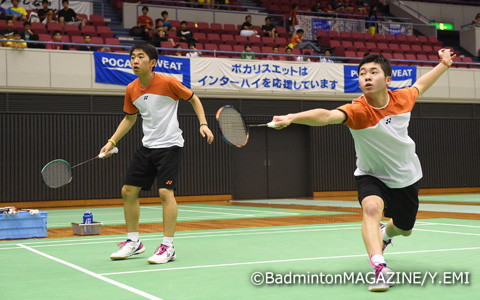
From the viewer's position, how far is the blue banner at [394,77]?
20.9m

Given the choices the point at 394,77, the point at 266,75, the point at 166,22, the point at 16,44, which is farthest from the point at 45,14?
the point at 394,77

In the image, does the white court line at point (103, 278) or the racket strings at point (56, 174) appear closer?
the white court line at point (103, 278)

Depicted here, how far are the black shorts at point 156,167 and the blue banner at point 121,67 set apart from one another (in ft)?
37.8

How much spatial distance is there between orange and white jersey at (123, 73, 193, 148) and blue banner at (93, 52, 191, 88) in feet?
37.4

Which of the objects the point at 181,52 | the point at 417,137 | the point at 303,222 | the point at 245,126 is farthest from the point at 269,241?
the point at 417,137

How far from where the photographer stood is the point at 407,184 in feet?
16.6

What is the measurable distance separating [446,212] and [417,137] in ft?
33.9

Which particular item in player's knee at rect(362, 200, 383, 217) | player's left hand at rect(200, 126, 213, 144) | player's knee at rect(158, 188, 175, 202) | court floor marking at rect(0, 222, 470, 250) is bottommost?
court floor marking at rect(0, 222, 470, 250)

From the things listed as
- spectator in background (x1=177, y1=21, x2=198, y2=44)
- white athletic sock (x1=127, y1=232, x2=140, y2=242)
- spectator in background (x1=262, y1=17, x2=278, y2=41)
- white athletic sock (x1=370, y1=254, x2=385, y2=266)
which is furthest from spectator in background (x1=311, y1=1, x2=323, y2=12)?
white athletic sock (x1=370, y1=254, x2=385, y2=266)

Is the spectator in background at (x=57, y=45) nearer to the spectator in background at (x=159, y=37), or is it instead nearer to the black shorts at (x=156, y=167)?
the spectator in background at (x=159, y=37)

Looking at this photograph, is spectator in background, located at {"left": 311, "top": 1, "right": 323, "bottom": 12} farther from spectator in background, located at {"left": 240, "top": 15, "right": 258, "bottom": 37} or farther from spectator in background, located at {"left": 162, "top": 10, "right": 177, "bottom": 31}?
spectator in background, located at {"left": 162, "top": 10, "right": 177, "bottom": 31}

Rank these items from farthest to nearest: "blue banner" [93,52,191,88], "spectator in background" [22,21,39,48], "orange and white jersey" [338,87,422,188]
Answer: "blue banner" [93,52,191,88]
"spectator in background" [22,21,39,48]
"orange and white jersey" [338,87,422,188]

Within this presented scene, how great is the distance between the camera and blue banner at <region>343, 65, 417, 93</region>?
20.9 metres

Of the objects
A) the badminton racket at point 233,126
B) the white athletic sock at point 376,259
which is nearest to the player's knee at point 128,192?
the badminton racket at point 233,126
